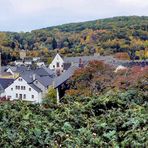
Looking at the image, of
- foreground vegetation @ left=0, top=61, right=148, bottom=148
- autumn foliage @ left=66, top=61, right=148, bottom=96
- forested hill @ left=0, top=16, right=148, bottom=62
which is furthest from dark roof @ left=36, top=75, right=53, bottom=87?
forested hill @ left=0, top=16, right=148, bottom=62

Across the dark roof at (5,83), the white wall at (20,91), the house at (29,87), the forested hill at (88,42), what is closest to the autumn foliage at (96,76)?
the house at (29,87)

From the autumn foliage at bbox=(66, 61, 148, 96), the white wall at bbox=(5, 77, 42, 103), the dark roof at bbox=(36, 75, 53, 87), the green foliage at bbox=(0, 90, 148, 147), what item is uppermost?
the green foliage at bbox=(0, 90, 148, 147)

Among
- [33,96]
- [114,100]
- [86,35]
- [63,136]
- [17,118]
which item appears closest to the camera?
[63,136]

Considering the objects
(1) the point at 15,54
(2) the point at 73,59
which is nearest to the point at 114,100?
(2) the point at 73,59

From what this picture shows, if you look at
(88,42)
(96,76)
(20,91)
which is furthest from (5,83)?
(88,42)

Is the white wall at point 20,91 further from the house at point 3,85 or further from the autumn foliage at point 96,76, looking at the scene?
the autumn foliage at point 96,76

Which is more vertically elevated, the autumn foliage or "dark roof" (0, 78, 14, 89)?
the autumn foliage

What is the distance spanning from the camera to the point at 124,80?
22.0 metres

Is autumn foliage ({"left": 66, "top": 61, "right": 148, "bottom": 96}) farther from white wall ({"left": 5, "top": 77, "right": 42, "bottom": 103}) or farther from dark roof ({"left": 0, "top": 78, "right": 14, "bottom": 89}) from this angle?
dark roof ({"left": 0, "top": 78, "right": 14, "bottom": 89})

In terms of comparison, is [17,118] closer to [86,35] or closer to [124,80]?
[124,80]

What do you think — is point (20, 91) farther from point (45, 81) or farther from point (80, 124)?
point (80, 124)

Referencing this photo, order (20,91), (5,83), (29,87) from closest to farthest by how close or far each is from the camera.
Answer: (29,87), (20,91), (5,83)

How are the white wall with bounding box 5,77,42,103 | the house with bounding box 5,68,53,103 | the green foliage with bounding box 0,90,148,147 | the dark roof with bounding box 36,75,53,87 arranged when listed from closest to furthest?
the green foliage with bounding box 0,90,148,147 < the house with bounding box 5,68,53,103 < the white wall with bounding box 5,77,42,103 < the dark roof with bounding box 36,75,53,87

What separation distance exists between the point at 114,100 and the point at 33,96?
3092 centimetres
